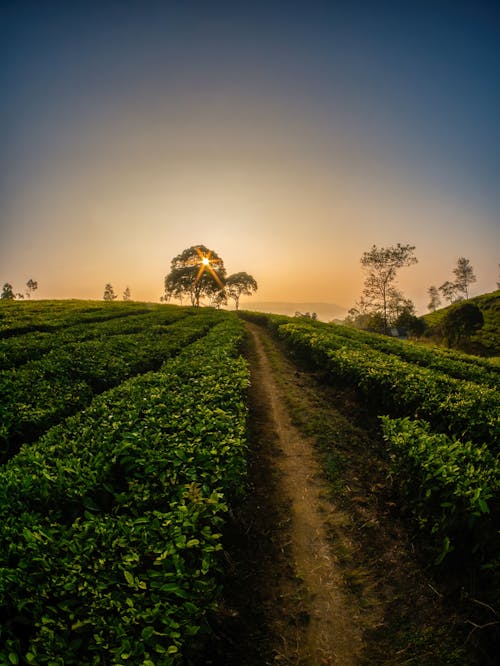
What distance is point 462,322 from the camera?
169 ft

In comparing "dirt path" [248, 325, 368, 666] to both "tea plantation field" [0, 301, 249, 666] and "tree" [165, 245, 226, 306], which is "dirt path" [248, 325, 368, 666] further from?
"tree" [165, 245, 226, 306]

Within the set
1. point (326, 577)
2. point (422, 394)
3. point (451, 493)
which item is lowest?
point (326, 577)

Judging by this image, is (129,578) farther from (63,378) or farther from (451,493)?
(63,378)

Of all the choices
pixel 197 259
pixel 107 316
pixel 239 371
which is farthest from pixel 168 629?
pixel 197 259

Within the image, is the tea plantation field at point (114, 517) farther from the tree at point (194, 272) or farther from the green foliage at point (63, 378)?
the tree at point (194, 272)

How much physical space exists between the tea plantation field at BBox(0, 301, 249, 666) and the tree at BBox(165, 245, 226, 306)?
69.4 meters

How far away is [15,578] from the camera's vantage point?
3080 mm

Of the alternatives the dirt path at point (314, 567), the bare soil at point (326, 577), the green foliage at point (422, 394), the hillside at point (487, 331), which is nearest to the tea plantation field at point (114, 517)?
the bare soil at point (326, 577)

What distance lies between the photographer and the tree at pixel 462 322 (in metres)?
51.0

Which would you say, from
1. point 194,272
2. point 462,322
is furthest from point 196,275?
point 462,322

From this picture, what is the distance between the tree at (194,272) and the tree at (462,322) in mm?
51780

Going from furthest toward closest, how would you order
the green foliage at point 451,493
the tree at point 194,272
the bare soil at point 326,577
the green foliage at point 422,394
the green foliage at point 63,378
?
the tree at point 194,272 < the green foliage at point 422,394 < the green foliage at point 63,378 < the green foliage at point 451,493 < the bare soil at point 326,577

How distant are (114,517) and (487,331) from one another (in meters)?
83.6

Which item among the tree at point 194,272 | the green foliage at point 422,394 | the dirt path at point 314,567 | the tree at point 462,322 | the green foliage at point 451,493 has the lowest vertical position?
the dirt path at point 314,567
